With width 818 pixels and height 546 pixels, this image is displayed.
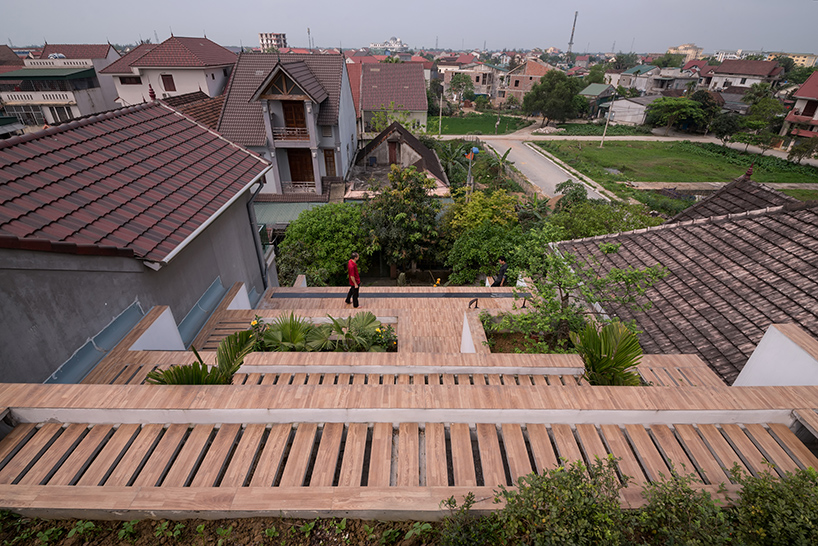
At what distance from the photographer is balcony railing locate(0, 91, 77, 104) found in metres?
39.2

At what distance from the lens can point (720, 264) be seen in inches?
348

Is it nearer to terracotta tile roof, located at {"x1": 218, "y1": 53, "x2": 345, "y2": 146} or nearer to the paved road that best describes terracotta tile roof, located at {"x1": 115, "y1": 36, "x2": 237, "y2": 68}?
terracotta tile roof, located at {"x1": 218, "y1": 53, "x2": 345, "y2": 146}

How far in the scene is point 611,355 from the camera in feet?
18.0

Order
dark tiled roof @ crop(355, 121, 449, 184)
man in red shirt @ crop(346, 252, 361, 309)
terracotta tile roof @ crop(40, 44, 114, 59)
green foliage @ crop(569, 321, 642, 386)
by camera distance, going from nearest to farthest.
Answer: green foliage @ crop(569, 321, 642, 386), man in red shirt @ crop(346, 252, 361, 309), dark tiled roof @ crop(355, 121, 449, 184), terracotta tile roof @ crop(40, 44, 114, 59)

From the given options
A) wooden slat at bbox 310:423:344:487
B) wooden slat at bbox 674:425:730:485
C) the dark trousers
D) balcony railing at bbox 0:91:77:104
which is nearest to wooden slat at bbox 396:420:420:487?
wooden slat at bbox 310:423:344:487

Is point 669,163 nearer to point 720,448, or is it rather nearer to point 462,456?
point 720,448

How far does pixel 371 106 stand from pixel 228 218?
3131cm

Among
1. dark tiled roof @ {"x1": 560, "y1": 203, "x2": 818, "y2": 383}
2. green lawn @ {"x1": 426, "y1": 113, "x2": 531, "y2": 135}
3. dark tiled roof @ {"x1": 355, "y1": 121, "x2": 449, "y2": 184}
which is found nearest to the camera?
dark tiled roof @ {"x1": 560, "y1": 203, "x2": 818, "y2": 383}

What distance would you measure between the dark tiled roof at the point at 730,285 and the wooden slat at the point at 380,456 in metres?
6.19

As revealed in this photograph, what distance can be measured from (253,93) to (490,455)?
85.4 feet

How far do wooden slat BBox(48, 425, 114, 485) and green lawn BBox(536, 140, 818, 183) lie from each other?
42.2 metres

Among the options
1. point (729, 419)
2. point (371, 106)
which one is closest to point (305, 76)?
point (371, 106)

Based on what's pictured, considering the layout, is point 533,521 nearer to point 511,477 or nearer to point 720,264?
point 511,477

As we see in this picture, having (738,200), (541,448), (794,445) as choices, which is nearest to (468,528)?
(541,448)
